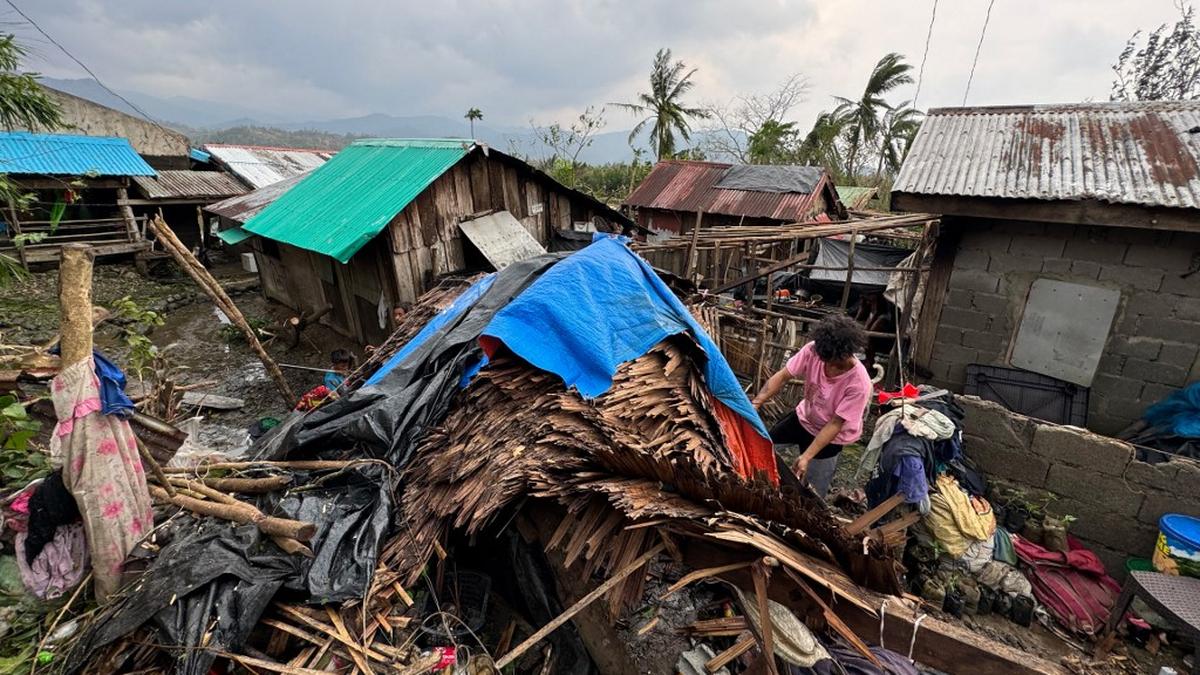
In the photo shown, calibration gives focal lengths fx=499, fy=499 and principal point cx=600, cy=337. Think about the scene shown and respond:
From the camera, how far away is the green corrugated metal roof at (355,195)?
8648 mm

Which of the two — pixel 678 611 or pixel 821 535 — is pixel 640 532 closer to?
pixel 821 535

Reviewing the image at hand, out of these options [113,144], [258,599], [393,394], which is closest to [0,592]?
[258,599]

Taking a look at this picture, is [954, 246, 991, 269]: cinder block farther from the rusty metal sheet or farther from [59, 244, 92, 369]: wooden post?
[59, 244, 92, 369]: wooden post

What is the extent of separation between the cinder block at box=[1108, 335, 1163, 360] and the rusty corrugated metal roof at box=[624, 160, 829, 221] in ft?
37.3

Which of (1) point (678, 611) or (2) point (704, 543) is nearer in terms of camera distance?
(2) point (704, 543)

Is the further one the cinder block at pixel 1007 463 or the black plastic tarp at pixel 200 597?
the cinder block at pixel 1007 463

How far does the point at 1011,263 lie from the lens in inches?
232

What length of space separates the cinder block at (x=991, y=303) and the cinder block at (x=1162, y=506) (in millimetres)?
2279

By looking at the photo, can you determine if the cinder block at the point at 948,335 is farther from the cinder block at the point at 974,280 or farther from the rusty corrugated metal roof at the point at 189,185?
the rusty corrugated metal roof at the point at 189,185

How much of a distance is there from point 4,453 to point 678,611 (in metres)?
5.70

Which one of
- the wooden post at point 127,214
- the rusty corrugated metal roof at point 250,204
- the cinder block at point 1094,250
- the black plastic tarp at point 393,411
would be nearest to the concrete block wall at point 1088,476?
the cinder block at point 1094,250

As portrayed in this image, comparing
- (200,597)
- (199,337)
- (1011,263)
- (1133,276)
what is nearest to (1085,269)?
(1133,276)

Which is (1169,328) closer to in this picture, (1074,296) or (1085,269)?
(1074,296)

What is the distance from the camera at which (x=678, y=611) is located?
3.53 metres
